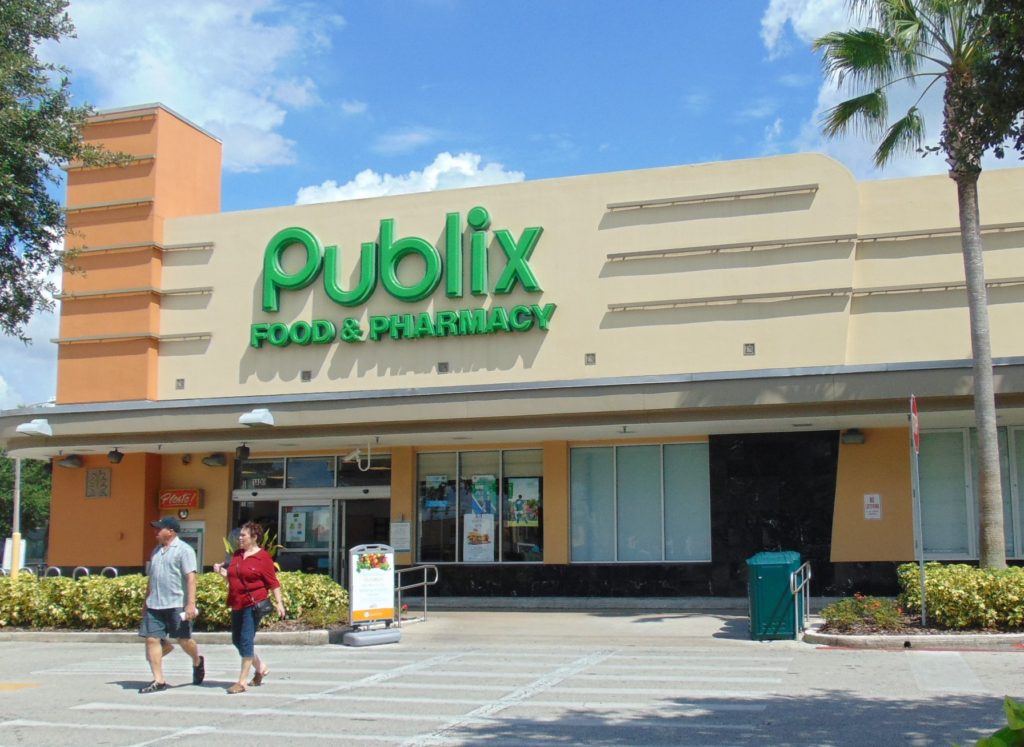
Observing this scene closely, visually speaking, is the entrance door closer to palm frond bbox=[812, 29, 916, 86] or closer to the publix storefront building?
the publix storefront building

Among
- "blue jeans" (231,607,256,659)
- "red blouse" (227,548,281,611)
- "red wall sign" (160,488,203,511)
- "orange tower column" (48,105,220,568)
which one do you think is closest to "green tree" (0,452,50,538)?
"orange tower column" (48,105,220,568)

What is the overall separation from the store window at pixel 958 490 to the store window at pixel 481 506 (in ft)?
24.4

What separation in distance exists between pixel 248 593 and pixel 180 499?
13934mm

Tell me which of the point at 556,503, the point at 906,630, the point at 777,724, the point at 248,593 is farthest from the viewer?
the point at 556,503

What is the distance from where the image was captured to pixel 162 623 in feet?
40.3

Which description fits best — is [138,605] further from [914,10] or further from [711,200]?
[914,10]

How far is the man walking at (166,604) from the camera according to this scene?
1222 cm

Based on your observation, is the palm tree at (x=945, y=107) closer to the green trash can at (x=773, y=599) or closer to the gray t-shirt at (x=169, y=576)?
the green trash can at (x=773, y=599)

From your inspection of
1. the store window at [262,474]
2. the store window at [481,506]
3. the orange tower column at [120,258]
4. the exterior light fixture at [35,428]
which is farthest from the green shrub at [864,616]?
the exterior light fixture at [35,428]

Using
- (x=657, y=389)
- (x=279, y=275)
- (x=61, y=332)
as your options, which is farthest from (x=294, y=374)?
(x=657, y=389)

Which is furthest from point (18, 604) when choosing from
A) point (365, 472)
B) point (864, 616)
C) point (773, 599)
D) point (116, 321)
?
point (864, 616)

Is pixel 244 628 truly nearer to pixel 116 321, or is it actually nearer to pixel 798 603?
pixel 798 603

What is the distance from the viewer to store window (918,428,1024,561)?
20.3m

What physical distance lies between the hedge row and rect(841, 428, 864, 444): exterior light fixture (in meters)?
9.52
